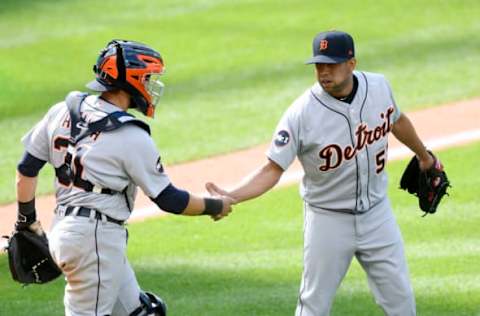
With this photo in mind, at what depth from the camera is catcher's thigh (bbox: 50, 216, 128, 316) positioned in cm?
618

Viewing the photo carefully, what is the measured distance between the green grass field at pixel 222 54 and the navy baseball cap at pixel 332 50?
6.34m

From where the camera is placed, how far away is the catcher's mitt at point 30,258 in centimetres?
672

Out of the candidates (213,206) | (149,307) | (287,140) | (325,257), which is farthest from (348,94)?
(149,307)

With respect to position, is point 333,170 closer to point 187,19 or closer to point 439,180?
point 439,180

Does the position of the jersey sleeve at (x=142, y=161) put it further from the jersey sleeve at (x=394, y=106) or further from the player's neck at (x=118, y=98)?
the jersey sleeve at (x=394, y=106)

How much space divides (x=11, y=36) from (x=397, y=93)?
6712 millimetres

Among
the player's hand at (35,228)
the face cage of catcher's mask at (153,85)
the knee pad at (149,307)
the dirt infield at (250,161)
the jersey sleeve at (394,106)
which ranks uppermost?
the face cage of catcher's mask at (153,85)

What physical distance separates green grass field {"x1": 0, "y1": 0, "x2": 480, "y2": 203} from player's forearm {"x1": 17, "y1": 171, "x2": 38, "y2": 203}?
19.6 feet

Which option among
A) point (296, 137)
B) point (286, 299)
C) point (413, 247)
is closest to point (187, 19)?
point (413, 247)

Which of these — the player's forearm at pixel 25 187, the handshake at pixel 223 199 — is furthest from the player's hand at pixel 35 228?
the handshake at pixel 223 199

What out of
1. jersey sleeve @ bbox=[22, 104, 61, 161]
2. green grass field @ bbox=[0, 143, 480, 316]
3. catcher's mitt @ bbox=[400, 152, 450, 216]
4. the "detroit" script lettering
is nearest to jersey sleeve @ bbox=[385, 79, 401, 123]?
the "detroit" script lettering

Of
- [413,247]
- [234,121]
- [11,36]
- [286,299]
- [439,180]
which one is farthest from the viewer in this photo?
[11,36]

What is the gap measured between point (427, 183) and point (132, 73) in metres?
2.21

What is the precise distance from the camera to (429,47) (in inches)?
695
